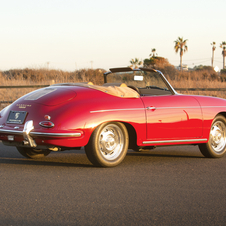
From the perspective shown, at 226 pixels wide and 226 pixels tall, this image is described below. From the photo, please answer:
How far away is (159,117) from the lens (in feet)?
21.4

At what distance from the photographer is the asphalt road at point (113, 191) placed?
3.77 metres

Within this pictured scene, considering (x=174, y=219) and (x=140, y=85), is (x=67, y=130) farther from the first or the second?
(x=174, y=219)

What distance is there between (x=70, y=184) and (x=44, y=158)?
2.02 meters

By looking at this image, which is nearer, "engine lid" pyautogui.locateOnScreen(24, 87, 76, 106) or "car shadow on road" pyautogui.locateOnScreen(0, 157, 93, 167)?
"engine lid" pyautogui.locateOnScreen(24, 87, 76, 106)

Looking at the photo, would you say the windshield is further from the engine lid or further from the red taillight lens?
the red taillight lens

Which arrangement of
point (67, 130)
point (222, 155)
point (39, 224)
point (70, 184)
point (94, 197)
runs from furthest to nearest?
1. point (222, 155)
2. point (67, 130)
3. point (70, 184)
4. point (94, 197)
5. point (39, 224)

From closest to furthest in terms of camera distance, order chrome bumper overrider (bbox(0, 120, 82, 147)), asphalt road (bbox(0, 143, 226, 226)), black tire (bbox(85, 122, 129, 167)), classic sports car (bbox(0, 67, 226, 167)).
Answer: asphalt road (bbox(0, 143, 226, 226)) → chrome bumper overrider (bbox(0, 120, 82, 147)) → classic sports car (bbox(0, 67, 226, 167)) → black tire (bbox(85, 122, 129, 167))

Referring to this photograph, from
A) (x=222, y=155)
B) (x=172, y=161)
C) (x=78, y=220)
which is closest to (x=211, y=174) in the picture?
(x=172, y=161)

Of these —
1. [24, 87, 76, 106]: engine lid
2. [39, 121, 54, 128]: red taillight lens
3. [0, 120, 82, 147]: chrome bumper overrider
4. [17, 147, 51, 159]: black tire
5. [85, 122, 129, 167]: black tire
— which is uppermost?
[24, 87, 76, 106]: engine lid

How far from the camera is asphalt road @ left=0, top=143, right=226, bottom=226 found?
377 cm

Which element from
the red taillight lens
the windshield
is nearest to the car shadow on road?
the red taillight lens

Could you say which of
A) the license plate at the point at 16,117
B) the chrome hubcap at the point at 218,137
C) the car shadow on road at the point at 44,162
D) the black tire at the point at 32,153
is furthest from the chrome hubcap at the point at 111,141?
the chrome hubcap at the point at 218,137

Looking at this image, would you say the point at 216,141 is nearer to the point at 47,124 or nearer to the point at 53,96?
the point at 53,96

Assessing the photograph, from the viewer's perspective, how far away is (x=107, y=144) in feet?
19.9
